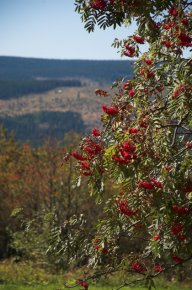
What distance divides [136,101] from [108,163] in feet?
2.70

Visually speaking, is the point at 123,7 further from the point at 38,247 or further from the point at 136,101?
the point at 38,247

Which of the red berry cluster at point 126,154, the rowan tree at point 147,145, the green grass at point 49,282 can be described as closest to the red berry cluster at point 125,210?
the rowan tree at point 147,145

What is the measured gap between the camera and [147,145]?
4.78m

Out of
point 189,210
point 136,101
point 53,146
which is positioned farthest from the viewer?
point 53,146

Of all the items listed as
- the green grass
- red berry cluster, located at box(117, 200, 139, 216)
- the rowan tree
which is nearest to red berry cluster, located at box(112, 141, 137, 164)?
the rowan tree

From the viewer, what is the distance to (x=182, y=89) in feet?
14.5

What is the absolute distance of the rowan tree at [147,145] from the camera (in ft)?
15.2

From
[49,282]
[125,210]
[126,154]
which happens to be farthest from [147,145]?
[49,282]

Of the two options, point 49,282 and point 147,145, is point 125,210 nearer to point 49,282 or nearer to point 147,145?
point 147,145

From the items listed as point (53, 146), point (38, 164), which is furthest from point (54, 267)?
point (38, 164)

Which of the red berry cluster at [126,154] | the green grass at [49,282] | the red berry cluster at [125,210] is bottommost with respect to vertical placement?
the green grass at [49,282]

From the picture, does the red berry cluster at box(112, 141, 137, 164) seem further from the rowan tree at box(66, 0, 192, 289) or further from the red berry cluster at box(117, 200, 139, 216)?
the red berry cluster at box(117, 200, 139, 216)

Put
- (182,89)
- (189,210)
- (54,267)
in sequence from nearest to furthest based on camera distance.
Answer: (182,89)
(189,210)
(54,267)

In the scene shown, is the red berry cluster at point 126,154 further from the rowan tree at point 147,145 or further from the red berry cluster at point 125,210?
the red berry cluster at point 125,210
